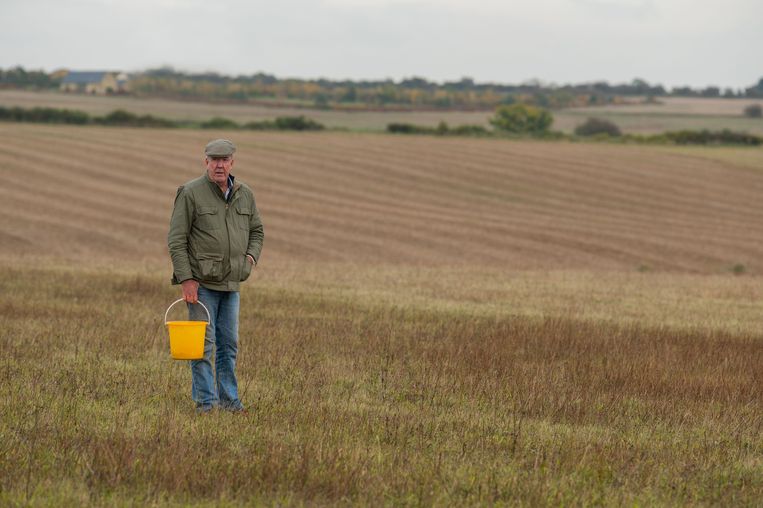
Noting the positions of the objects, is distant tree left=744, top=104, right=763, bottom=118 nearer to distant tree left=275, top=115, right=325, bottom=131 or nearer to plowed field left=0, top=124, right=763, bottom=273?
plowed field left=0, top=124, right=763, bottom=273

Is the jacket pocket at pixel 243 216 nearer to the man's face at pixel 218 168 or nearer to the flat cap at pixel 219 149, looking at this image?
the man's face at pixel 218 168

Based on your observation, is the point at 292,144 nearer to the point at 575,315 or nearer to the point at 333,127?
the point at 333,127

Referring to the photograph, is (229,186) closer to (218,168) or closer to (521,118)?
(218,168)

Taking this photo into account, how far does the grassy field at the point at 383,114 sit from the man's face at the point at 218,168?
6270 centimetres

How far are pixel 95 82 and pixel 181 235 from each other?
9517 cm

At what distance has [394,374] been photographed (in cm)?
1055

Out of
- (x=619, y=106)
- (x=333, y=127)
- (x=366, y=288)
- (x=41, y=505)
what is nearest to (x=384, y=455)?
(x=41, y=505)

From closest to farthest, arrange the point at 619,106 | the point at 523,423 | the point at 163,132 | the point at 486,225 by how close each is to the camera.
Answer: the point at 523,423
the point at 486,225
the point at 163,132
the point at 619,106

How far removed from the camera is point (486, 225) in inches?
1481

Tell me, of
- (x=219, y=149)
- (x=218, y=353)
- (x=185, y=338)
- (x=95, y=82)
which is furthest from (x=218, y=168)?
(x=95, y=82)

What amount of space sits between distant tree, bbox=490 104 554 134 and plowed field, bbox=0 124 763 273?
23.8 m

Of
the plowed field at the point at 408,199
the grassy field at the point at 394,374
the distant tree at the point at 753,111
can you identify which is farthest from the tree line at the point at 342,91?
the grassy field at the point at 394,374

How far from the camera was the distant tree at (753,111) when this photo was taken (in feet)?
332

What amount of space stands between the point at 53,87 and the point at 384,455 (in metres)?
96.0
